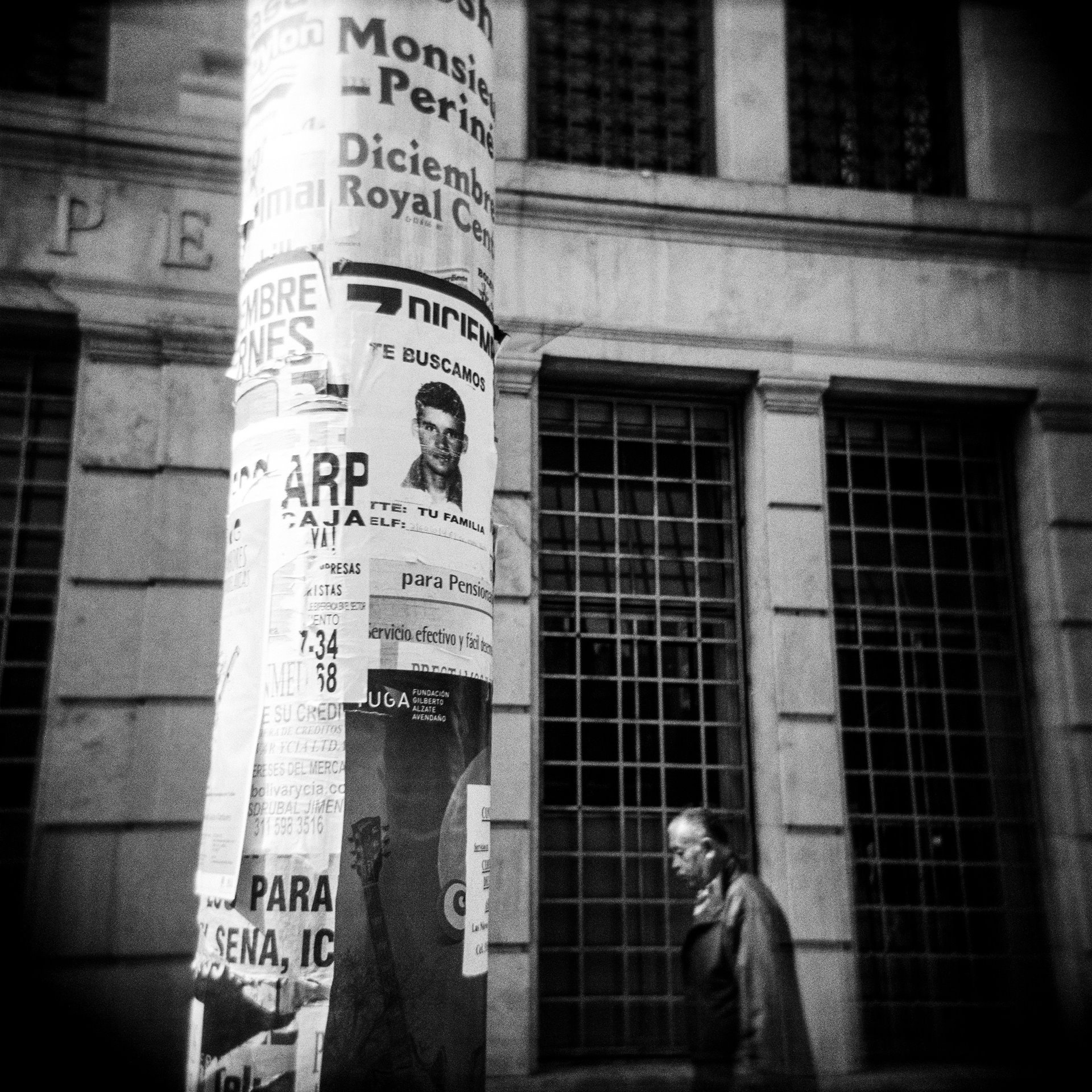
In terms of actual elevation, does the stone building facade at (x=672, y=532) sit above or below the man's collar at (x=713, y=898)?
above

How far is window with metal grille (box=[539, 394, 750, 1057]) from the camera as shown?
697cm

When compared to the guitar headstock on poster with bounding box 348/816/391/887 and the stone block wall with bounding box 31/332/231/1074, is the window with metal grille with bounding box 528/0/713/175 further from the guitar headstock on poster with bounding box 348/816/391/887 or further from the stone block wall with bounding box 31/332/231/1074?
the guitar headstock on poster with bounding box 348/816/391/887

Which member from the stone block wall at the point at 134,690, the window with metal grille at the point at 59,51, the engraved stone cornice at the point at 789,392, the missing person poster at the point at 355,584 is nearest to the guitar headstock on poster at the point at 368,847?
the missing person poster at the point at 355,584

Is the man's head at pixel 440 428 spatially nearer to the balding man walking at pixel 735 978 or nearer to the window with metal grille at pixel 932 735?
the balding man walking at pixel 735 978

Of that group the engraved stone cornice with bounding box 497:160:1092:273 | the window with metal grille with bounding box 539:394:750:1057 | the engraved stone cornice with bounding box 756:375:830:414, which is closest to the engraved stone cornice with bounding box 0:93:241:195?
the engraved stone cornice with bounding box 497:160:1092:273

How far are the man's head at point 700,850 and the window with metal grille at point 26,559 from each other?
13.3 ft

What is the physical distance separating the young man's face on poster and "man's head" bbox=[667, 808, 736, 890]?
2322 millimetres

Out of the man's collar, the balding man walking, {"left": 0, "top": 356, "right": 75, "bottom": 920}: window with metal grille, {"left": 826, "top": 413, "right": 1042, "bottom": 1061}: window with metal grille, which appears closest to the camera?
the balding man walking

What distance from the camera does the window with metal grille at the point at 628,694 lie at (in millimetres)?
6973

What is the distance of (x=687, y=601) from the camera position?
7613mm

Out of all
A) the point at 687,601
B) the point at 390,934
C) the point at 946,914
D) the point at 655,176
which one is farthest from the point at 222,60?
the point at 946,914

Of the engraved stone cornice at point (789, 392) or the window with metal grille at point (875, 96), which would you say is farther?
the window with metal grille at point (875, 96)

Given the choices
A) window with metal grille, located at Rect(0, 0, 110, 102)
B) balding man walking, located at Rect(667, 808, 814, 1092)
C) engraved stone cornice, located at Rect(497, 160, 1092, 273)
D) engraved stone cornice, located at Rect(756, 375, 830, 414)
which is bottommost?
balding man walking, located at Rect(667, 808, 814, 1092)

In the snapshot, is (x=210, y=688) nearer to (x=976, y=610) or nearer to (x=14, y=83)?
(x=14, y=83)
